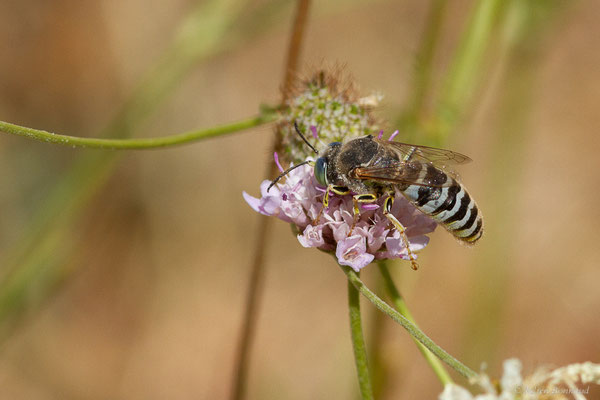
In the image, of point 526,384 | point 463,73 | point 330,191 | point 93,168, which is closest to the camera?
point 526,384

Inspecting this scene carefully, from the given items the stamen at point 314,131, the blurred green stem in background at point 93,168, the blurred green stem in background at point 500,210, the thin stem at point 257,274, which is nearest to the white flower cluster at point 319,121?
the stamen at point 314,131

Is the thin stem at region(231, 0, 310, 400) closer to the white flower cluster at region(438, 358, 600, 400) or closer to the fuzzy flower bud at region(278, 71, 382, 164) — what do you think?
the fuzzy flower bud at region(278, 71, 382, 164)

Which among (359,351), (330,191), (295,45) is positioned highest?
(295,45)

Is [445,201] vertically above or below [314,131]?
below

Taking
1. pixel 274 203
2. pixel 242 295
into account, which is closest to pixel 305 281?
pixel 242 295

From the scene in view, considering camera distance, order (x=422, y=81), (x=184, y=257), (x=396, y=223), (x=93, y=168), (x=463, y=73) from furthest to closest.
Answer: (x=184, y=257) → (x=93, y=168) → (x=422, y=81) → (x=463, y=73) → (x=396, y=223)

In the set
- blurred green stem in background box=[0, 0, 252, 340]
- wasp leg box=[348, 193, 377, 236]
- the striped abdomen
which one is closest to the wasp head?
wasp leg box=[348, 193, 377, 236]

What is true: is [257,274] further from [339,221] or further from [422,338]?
[422,338]

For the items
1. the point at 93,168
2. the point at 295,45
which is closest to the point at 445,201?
the point at 295,45
